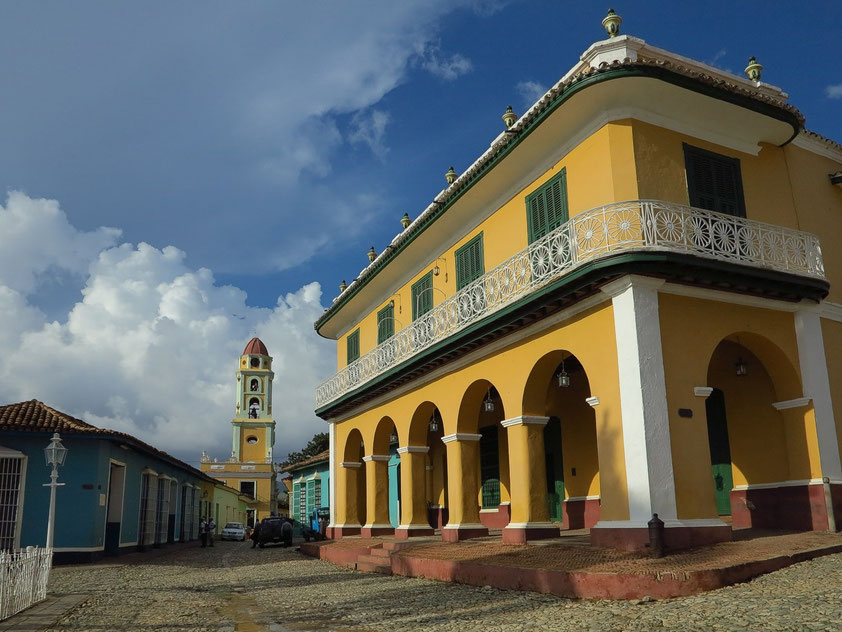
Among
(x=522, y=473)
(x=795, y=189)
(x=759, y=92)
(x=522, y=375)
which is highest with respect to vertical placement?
(x=759, y=92)

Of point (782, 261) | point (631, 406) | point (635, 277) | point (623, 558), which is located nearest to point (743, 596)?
point (623, 558)

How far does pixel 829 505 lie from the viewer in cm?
1128

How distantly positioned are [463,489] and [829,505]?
6.56 meters

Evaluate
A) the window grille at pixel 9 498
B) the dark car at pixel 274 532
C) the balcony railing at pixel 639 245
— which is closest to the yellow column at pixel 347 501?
the dark car at pixel 274 532

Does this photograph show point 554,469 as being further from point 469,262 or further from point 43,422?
point 43,422

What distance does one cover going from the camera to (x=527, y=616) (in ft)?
26.6

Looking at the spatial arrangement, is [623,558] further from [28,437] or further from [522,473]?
[28,437]

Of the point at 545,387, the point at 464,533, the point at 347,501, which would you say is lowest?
the point at 464,533

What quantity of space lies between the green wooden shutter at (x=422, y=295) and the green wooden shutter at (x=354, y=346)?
4930 mm

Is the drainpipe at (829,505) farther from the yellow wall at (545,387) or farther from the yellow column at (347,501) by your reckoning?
the yellow column at (347,501)

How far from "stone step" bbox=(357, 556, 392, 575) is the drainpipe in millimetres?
7583

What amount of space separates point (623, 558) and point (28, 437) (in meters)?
16.1

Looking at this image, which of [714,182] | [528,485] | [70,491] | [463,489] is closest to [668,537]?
[528,485]

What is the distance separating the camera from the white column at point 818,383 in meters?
11.7
